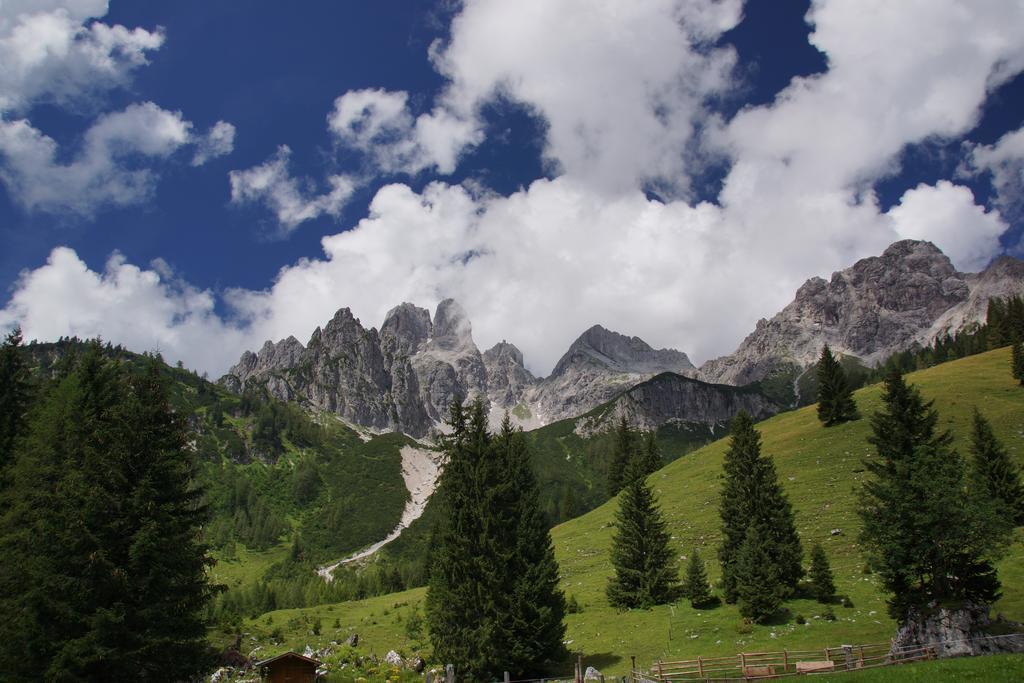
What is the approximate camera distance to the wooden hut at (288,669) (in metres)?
30.9

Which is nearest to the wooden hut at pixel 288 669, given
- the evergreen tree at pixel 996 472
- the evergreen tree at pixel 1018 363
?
the evergreen tree at pixel 996 472

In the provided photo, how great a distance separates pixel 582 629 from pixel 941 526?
27.4 m

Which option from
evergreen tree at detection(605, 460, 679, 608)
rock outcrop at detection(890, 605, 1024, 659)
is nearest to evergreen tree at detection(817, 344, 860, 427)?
evergreen tree at detection(605, 460, 679, 608)

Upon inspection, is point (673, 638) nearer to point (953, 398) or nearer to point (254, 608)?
point (953, 398)

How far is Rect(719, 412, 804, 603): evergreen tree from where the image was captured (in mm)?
46156

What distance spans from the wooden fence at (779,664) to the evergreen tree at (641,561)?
58.3 feet

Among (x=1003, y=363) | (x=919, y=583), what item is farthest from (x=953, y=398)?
(x=919, y=583)

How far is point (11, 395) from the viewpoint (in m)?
39.3

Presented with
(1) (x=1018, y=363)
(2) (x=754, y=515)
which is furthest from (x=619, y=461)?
(2) (x=754, y=515)

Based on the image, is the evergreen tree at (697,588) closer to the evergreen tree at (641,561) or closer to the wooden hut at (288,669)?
the evergreen tree at (641,561)

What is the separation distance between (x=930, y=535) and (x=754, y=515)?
1802 cm

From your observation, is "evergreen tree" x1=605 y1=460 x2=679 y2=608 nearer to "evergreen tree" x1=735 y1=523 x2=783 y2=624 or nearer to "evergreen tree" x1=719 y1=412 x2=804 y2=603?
"evergreen tree" x1=719 y1=412 x2=804 y2=603

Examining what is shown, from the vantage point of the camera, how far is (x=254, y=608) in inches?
4011

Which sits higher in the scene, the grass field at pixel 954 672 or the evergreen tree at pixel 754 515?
the evergreen tree at pixel 754 515
